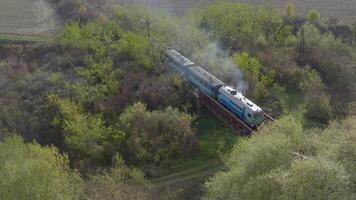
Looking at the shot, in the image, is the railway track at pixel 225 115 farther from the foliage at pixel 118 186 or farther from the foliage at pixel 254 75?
the foliage at pixel 118 186


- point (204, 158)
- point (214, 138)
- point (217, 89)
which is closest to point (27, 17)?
point (217, 89)

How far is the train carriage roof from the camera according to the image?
46844mm

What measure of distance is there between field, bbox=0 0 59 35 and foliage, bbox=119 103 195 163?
33.1 metres

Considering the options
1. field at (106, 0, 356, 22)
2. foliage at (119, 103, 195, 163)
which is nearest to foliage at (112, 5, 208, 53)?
field at (106, 0, 356, 22)

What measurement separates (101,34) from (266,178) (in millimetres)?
39843

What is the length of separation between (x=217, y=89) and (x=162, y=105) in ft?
19.7

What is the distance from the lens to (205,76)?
4838 centimetres

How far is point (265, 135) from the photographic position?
2942cm

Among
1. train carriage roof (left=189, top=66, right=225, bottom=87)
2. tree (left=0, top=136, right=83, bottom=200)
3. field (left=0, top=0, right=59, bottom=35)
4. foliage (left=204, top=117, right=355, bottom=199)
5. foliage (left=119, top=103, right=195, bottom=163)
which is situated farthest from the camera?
field (left=0, top=0, right=59, bottom=35)

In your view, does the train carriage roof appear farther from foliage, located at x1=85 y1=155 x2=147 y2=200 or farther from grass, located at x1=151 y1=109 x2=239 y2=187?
foliage, located at x1=85 y1=155 x2=147 y2=200

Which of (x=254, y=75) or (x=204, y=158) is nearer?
(x=204, y=158)

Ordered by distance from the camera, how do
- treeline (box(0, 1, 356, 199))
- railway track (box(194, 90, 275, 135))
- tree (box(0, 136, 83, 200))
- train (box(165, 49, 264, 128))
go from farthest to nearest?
railway track (box(194, 90, 275, 135)) < train (box(165, 49, 264, 128)) < tree (box(0, 136, 83, 200)) < treeline (box(0, 1, 356, 199))

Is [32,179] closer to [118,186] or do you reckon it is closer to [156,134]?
[118,186]

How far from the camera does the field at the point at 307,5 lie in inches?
3075
